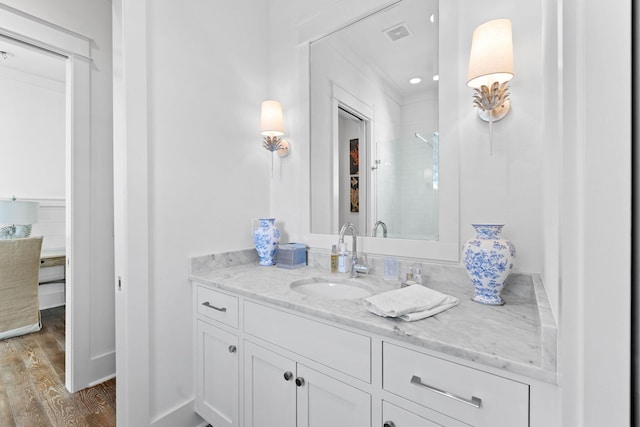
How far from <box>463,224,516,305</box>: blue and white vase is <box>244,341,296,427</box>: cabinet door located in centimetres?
73

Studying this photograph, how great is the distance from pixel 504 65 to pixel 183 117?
144cm

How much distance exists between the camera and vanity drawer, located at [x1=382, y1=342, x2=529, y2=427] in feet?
2.31

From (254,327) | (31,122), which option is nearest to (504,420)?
(254,327)

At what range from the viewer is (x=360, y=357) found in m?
0.95

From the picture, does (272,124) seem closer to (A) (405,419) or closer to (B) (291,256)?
(B) (291,256)

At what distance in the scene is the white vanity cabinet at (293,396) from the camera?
97 centimetres

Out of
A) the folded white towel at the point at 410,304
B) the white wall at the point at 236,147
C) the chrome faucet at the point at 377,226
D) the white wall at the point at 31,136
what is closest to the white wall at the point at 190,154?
the white wall at the point at 236,147

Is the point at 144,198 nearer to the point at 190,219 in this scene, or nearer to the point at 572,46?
the point at 190,219

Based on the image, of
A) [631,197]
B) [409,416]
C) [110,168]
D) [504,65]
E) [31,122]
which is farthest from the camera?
[31,122]

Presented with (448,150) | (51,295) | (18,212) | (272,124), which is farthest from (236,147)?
(51,295)

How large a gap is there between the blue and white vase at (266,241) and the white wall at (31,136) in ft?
11.2

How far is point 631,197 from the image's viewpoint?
1.55 ft

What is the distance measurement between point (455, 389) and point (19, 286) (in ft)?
12.1

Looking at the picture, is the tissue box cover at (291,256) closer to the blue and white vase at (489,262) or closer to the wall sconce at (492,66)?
the blue and white vase at (489,262)
